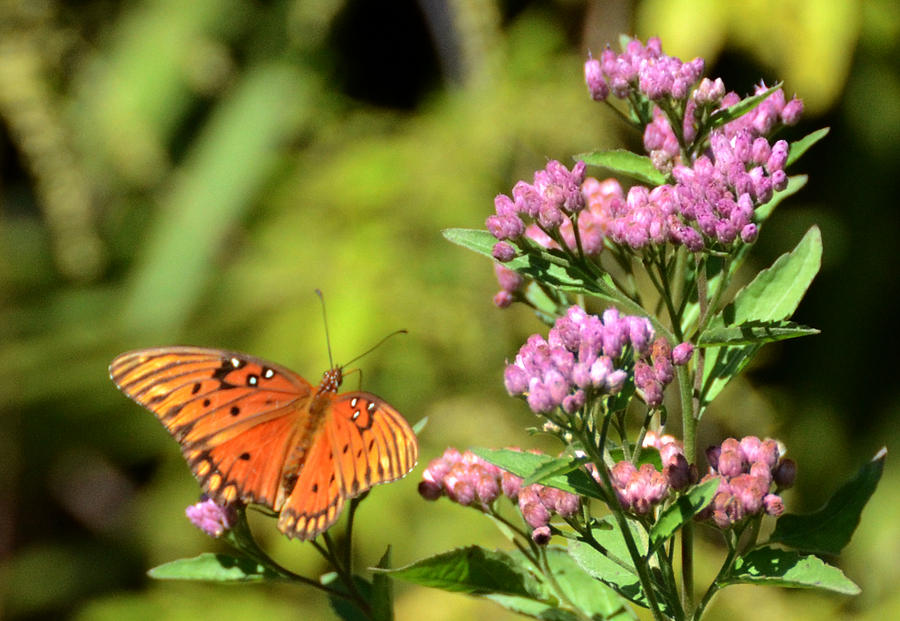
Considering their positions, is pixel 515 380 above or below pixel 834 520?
above

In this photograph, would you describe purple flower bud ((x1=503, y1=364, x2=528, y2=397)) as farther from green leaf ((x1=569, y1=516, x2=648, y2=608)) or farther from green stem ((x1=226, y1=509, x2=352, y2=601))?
green stem ((x1=226, y1=509, x2=352, y2=601))

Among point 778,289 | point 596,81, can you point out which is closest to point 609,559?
point 778,289

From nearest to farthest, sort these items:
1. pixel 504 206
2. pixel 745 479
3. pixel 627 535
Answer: pixel 627 535
pixel 745 479
pixel 504 206

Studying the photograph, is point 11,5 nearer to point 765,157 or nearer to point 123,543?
point 123,543

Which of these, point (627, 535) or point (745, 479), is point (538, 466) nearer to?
point (627, 535)

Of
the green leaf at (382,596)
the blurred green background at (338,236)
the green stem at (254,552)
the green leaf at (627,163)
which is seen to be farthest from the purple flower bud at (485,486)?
the blurred green background at (338,236)

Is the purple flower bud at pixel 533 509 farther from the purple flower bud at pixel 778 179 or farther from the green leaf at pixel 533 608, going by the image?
the purple flower bud at pixel 778 179

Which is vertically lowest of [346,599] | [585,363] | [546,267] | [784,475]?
[346,599]

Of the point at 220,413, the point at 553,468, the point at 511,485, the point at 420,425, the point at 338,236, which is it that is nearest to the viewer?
the point at 553,468
